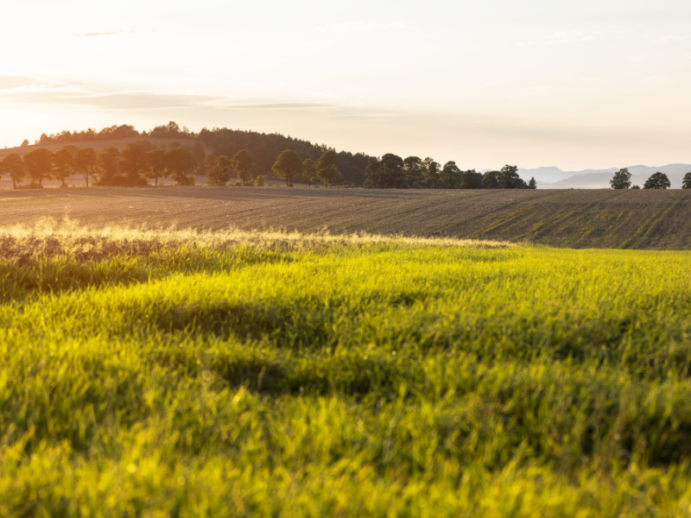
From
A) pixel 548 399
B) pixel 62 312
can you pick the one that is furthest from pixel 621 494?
pixel 62 312

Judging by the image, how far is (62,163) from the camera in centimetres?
10244

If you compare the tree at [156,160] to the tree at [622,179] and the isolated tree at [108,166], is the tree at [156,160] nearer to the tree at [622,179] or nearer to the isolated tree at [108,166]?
the isolated tree at [108,166]

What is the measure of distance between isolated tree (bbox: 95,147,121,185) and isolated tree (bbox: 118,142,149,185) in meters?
2.81

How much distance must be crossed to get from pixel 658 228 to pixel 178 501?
153 feet

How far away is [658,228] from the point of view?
3869 cm

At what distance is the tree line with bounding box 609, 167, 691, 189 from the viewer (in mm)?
87812

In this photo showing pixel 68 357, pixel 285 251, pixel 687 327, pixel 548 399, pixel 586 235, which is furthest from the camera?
pixel 586 235

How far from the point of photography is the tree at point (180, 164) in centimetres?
10562

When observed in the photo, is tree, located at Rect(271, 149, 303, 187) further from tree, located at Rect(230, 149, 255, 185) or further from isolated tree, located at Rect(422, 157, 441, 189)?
isolated tree, located at Rect(422, 157, 441, 189)

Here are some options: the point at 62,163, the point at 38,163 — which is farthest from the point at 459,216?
the point at 38,163

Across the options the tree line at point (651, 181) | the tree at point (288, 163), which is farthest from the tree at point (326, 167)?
the tree line at point (651, 181)

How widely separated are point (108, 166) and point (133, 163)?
7.83m

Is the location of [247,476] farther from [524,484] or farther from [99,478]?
[524,484]

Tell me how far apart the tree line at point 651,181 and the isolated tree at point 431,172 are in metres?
46.8
